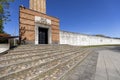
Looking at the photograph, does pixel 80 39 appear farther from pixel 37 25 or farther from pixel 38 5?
pixel 37 25

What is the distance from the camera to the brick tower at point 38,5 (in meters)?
13.3

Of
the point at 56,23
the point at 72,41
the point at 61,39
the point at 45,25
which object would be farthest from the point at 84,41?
the point at 45,25

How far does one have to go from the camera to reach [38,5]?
1370 cm

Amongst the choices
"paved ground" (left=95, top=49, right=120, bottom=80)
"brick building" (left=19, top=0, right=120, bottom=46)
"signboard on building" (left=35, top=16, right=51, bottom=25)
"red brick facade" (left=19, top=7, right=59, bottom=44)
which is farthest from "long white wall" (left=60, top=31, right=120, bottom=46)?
"paved ground" (left=95, top=49, right=120, bottom=80)

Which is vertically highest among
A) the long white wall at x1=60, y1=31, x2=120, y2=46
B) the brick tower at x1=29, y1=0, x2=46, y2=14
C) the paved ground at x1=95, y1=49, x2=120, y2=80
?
the brick tower at x1=29, y1=0, x2=46, y2=14

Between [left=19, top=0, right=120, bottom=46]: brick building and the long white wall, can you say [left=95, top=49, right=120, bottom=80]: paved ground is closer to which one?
[left=19, top=0, right=120, bottom=46]: brick building

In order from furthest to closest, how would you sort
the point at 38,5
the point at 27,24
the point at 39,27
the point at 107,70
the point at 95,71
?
the point at 38,5
the point at 39,27
the point at 27,24
the point at 107,70
the point at 95,71

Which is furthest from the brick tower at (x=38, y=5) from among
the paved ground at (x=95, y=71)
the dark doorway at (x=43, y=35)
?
the paved ground at (x=95, y=71)

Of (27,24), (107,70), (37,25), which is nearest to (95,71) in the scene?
(107,70)

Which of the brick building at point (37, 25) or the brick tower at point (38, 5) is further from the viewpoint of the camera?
the brick tower at point (38, 5)

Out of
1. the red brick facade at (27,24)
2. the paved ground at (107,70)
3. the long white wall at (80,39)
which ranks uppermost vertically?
the red brick facade at (27,24)

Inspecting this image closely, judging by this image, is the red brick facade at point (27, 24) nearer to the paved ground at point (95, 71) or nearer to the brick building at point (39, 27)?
the brick building at point (39, 27)

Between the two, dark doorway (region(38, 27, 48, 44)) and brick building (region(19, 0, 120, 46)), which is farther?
dark doorway (region(38, 27, 48, 44))

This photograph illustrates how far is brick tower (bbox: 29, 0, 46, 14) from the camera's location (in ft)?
43.7
